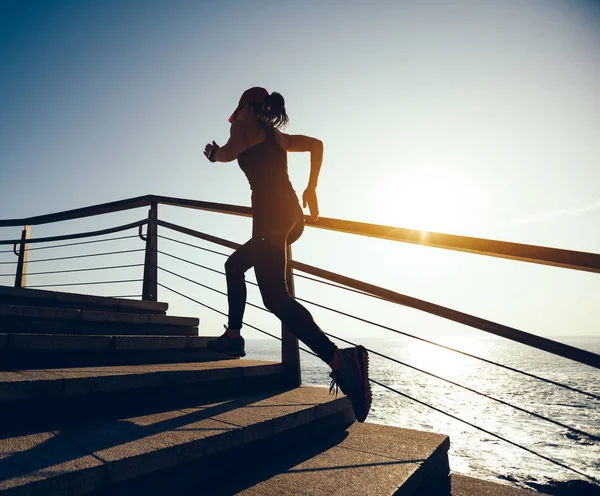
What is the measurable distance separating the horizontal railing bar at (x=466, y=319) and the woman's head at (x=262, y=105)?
99 cm

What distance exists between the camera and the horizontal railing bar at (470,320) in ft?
5.05

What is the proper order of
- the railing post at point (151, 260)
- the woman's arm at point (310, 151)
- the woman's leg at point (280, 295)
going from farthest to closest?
1. the railing post at point (151, 260)
2. the woman's arm at point (310, 151)
3. the woman's leg at point (280, 295)

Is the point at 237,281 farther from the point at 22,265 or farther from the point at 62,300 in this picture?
the point at 22,265

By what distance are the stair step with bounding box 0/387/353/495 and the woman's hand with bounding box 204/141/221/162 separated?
133 centimetres

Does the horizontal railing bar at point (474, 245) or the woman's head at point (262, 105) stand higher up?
the woman's head at point (262, 105)

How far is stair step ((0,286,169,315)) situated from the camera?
302cm

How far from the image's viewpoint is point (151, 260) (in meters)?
4.30

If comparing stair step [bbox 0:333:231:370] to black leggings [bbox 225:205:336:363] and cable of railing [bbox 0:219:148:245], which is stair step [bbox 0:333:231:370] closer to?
black leggings [bbox 225:205:336:363]

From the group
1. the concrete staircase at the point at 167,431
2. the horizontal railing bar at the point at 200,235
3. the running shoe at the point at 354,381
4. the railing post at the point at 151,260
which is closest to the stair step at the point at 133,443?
the concrete staircase at the point at 167,431

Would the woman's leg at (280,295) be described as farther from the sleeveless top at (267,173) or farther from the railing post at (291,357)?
the railing post at (291,357)

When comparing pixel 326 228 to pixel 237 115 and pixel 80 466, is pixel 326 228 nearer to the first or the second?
pixel 237 115

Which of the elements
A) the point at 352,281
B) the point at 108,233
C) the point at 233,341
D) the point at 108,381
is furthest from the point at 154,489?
the point at 108,233

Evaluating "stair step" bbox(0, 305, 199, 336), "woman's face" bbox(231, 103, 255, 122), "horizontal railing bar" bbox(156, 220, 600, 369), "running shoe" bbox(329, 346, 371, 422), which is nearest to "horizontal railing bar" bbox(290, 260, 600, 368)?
"horizontal railing bar" bbox(156, 220, 600, 369)

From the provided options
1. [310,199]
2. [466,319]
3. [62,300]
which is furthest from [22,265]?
[466,319]
